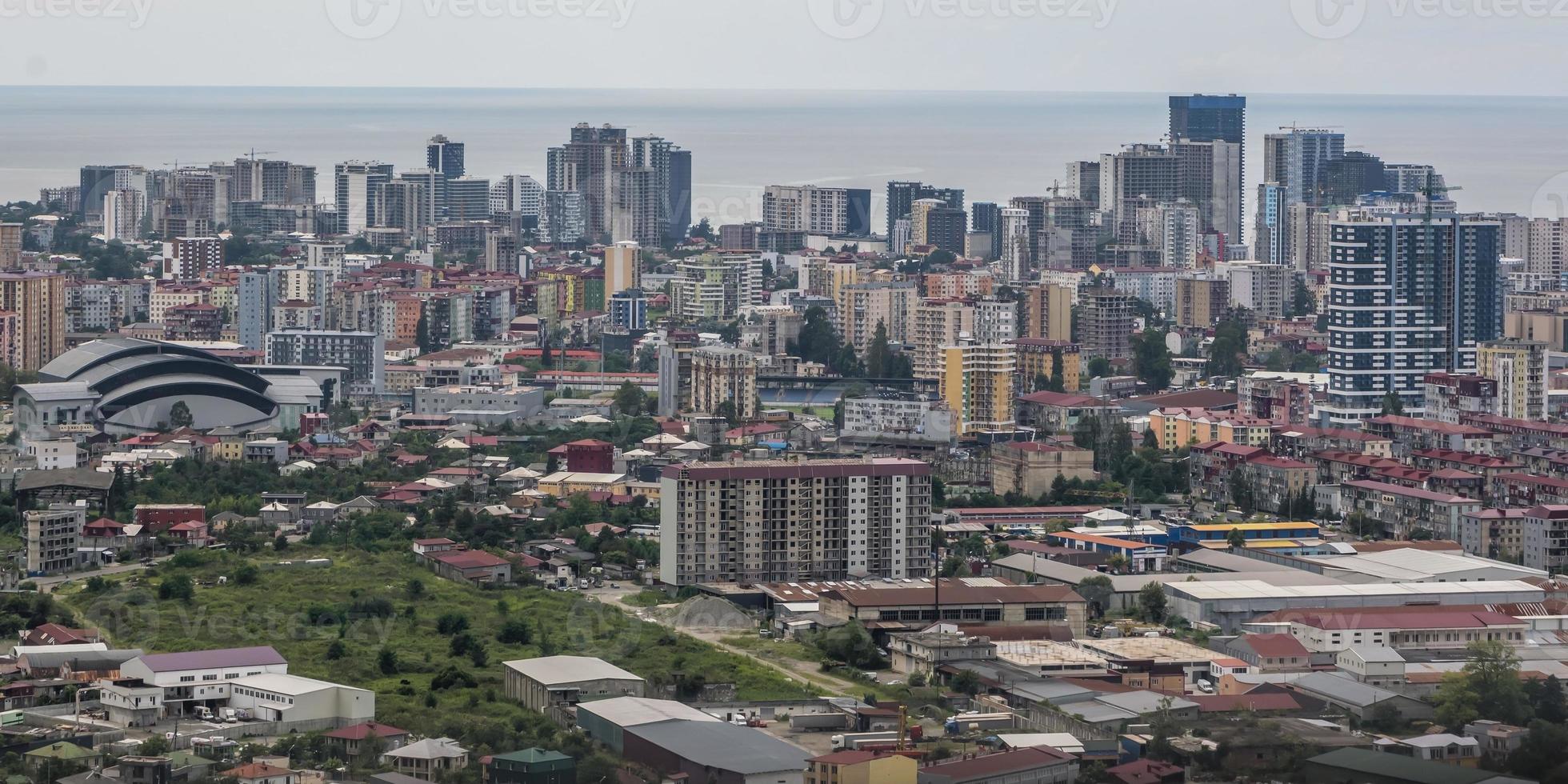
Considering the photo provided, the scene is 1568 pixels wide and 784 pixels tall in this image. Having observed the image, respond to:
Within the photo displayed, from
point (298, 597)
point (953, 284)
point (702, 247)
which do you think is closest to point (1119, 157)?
point (702, 247)

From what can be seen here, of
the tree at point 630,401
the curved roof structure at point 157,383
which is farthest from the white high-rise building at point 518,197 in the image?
the curved roof structure at point 157,383

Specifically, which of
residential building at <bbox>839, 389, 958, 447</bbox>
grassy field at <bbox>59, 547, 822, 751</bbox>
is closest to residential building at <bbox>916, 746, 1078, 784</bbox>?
grassy field at <bbox>59, 547, 822, 751</bbox>

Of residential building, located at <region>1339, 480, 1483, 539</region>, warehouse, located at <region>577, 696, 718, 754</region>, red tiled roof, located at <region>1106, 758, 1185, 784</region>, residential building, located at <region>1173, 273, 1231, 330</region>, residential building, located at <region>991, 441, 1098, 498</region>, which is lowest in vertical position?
red tiled roof, located at <region>1106, 758, 1185, 784</region>

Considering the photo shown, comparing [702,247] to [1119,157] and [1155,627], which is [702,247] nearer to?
[1119,157]

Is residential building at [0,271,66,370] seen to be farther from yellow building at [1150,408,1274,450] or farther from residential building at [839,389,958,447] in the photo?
yellow building at [1150,408,1274,450]

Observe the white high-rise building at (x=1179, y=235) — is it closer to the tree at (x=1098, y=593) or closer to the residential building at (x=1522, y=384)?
the residential building at (x=1522, y=384)

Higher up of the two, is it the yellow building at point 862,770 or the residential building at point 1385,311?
the residential building at point 1385,311
